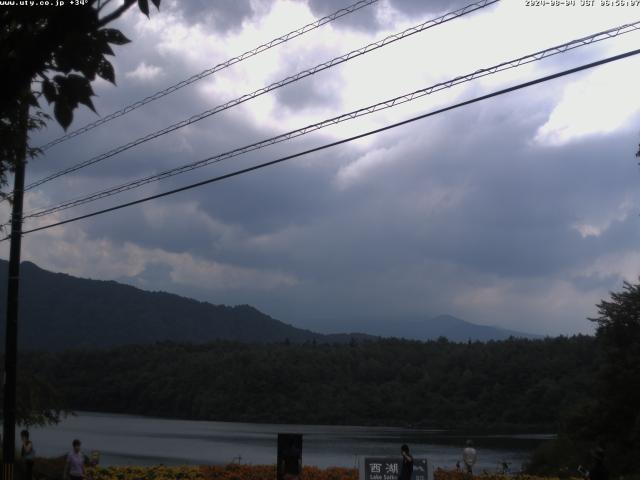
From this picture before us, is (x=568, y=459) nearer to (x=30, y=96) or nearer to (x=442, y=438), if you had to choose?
(x=30, y=96)

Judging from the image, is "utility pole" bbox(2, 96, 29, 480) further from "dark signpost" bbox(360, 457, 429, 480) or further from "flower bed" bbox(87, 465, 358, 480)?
"dark signpost" bbox(360, 457, 429, 480)

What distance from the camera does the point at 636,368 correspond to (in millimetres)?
32344

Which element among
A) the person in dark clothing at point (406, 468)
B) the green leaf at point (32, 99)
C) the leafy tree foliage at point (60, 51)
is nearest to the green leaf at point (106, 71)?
the leafy tree foliage at point (60, 51)

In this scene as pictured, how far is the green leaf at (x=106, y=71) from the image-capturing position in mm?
5262

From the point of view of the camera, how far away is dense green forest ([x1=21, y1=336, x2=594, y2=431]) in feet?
303

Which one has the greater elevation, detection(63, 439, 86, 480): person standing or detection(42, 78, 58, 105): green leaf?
detection(42, 78, 58, 105): green leaf

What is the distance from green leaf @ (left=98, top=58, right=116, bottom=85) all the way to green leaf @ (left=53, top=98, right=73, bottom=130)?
0.33 metres

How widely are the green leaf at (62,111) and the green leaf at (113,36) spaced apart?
469 millimetres

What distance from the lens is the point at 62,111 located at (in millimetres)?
5066

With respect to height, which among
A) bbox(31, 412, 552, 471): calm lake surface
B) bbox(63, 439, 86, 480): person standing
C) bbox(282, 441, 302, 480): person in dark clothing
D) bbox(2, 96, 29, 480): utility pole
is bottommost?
bbox(31, 412, 552, 471): calm lake surface

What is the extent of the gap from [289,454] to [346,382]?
9428cm

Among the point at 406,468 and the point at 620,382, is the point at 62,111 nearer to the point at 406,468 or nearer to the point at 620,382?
the point at 406,468

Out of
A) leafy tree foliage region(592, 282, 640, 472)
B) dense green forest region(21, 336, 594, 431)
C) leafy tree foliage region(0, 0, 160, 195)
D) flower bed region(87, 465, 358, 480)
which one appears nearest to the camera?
leafy tree foliage region(0, 0, 160, 195)

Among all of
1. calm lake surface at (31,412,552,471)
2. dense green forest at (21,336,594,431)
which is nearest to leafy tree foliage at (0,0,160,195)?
calm lake surface at (31,412,552,471)
